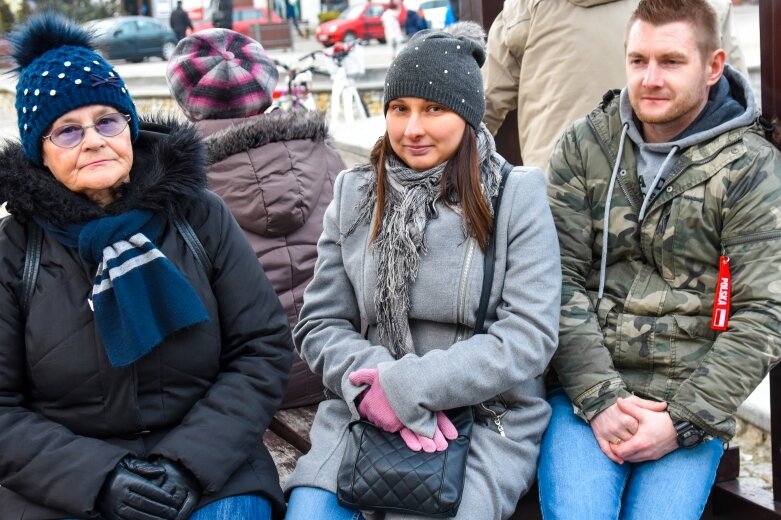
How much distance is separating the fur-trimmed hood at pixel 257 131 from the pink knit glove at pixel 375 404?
1.03m

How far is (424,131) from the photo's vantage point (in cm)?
253

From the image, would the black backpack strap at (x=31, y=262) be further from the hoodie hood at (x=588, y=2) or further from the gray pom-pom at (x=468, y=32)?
the hoodie hood at (x=588, y=2)

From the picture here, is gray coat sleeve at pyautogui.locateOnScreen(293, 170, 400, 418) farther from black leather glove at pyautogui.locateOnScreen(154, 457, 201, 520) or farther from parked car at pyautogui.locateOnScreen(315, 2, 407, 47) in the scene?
parked car at pyautogui.locateOnScreen(315, 2, 407, 47)

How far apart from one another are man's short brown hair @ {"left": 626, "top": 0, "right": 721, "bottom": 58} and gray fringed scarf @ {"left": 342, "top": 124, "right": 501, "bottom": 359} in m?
0.53

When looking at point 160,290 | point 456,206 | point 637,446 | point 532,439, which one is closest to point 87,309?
point 160,290

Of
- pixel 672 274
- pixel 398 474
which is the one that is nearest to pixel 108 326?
pixel 398 474

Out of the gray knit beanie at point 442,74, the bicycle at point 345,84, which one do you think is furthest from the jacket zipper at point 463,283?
the bicycle at point 345,84

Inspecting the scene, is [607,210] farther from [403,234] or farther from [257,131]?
[257,131]

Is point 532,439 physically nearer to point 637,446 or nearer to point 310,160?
point 637,446

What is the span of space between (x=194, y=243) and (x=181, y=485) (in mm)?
607

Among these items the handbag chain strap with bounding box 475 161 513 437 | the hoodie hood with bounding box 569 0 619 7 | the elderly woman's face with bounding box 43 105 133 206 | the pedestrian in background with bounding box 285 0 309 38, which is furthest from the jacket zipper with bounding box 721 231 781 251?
the pedestrian in background with bounding box 285 0 309 38

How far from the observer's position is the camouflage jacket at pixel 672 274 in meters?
2.41

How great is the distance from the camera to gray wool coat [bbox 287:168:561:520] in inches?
94.0

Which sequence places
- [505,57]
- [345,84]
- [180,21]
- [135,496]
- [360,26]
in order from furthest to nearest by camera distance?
[360,26] → [180,21] → [345,84] → [505,57] → [135,496]
